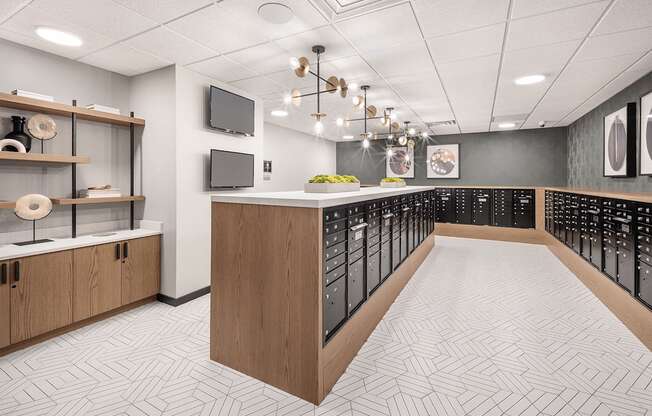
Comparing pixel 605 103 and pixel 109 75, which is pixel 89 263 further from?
pixel 605 103

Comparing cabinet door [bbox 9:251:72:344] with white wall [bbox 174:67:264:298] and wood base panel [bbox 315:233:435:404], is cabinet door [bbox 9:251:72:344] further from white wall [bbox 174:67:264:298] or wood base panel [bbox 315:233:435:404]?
wood base panel [bbox 315:233:435:404]

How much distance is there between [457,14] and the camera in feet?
7.88

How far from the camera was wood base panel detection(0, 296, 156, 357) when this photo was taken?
2462mm

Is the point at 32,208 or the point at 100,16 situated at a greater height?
the point at 100,16

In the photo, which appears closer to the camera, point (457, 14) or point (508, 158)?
point (457, 14)

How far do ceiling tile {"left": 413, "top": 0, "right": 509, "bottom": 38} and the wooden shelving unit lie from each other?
3035 millimetres

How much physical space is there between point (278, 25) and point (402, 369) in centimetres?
275

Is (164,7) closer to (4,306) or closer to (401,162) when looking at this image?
(4,306)

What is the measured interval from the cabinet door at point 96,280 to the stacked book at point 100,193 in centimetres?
59

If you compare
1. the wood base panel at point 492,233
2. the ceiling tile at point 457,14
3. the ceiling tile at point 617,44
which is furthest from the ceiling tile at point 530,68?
the wood base panel at point 492,233

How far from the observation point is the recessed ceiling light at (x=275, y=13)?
2.29 m

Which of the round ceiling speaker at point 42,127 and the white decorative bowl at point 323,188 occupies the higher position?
the round ceiling speaker at point 42,127

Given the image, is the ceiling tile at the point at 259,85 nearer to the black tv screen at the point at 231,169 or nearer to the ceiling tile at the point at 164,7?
the black tv screen at the point at 231,169

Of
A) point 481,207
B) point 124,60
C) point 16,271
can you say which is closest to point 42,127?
point 124,60
